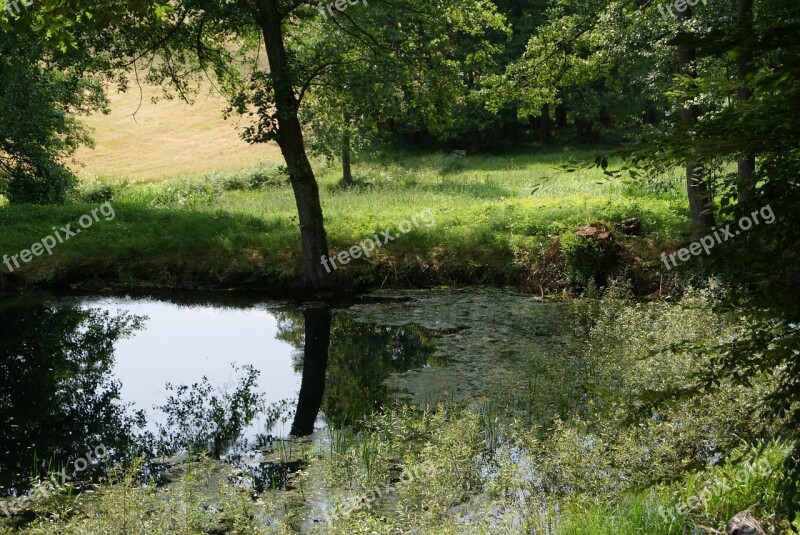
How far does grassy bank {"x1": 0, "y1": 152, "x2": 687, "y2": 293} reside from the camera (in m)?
18.1

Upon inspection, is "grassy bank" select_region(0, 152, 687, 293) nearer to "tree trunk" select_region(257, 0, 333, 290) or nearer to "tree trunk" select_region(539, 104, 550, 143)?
"tree trunk" select_region(257, 0, 333, 290)

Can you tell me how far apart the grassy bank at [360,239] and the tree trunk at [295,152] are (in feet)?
2.58

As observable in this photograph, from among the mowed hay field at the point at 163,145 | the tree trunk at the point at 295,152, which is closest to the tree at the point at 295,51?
the tree trunk at the point at 295,152

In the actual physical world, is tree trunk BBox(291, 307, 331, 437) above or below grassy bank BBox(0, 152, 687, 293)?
below

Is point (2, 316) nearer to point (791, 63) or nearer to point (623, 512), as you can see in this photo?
point (623, 512)

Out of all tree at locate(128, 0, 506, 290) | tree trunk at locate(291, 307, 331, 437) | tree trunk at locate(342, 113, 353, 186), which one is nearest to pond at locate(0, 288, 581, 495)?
tree trunk at locate(291, 307, 331, 437)

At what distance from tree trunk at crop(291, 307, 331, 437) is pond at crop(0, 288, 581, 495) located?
0.11 feet

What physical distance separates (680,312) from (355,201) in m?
14.6

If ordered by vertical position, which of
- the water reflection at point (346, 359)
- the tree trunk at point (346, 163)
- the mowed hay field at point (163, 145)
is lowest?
the water reflection at point (346, 359)

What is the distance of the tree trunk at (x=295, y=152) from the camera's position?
15680 millimetres

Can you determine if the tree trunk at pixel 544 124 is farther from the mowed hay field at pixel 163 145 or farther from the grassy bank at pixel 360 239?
the grassy bank at pixel 360 239

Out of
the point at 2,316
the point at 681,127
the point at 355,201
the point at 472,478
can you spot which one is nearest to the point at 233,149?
the point at 355,201

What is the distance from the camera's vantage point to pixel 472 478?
26.0 feet

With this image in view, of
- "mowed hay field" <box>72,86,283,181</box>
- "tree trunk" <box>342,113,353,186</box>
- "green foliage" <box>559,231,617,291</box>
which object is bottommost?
"green foliage" <box>559,231,617,291</box>
